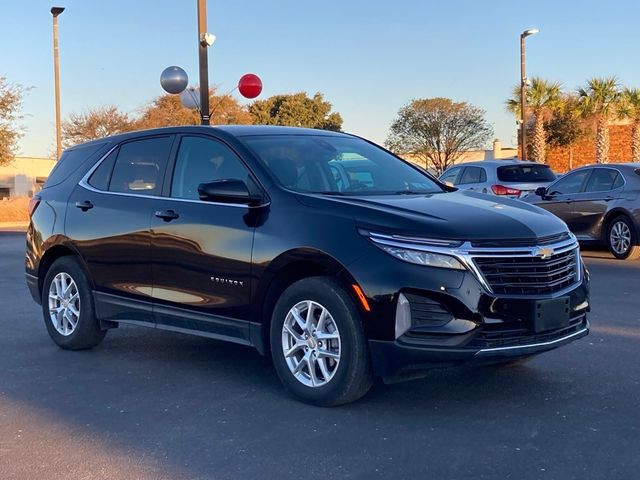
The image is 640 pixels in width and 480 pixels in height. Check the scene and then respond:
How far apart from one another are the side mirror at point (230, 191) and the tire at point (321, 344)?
69 centimetres

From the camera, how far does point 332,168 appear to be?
5926mm

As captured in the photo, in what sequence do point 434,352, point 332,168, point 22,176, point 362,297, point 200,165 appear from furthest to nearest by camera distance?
point 22,176
point 200,165
point 332,168
point 362,297
point 434,352

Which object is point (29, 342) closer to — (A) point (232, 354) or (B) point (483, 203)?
(A) point (232, 354)

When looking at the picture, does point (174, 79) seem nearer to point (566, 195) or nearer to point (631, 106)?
point (566, 195)

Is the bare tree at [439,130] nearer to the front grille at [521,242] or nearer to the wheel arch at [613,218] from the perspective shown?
the wheel arch at [613,218]

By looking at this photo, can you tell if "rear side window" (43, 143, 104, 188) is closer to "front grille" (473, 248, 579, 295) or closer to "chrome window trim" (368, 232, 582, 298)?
"chrome window trim" (368, 232, 582, 298)

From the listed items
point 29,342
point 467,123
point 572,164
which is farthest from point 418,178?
point 572,164

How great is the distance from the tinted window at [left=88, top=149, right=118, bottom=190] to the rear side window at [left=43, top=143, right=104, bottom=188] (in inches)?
9.0

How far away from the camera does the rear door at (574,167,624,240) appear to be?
509 inches

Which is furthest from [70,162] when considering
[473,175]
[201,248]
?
[473,175]

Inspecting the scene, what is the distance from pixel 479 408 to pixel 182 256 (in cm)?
227

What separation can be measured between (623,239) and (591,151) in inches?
1397

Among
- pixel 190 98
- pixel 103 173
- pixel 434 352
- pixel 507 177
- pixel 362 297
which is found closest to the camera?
pixel 434 352

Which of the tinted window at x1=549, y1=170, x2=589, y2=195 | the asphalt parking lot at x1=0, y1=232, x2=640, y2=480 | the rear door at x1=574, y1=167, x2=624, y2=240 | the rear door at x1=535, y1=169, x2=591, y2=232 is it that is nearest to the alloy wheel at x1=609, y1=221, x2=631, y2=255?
the rear door at x1=574, y1=167, x2=624, y2=240
